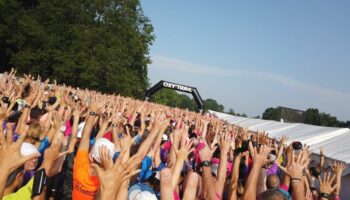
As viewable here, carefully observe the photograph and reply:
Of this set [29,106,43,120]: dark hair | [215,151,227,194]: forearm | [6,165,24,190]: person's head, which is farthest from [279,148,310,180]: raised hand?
[29,106,43,120]: dark hair

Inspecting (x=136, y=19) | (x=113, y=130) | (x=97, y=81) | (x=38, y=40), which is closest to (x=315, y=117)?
(x=136, y=19)

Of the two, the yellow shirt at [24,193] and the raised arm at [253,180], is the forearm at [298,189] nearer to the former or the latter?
the raised arm at [253,180]

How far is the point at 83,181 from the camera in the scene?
3.70 metres

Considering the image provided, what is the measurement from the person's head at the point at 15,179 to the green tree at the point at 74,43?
3580cm

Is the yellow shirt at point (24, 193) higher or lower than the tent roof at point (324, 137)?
lower

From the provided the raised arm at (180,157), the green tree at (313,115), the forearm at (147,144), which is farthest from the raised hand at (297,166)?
the green tree at (313,115)

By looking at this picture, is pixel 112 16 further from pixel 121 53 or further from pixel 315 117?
pixel 315 117

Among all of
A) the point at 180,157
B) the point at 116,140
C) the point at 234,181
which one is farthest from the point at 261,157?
the point at 116,140

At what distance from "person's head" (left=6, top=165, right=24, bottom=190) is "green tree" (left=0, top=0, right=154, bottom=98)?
35805 millimetres

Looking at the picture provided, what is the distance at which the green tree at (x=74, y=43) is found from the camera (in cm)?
3931

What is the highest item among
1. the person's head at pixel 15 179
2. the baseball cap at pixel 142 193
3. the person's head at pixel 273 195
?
the person's head at pixel 273 195

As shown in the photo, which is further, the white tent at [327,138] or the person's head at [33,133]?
the white tent at [327,138]

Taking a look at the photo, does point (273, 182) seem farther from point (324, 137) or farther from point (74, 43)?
point (74, 43)

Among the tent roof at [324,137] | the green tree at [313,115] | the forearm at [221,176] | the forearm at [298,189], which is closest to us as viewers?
the forearm at [298,189]
